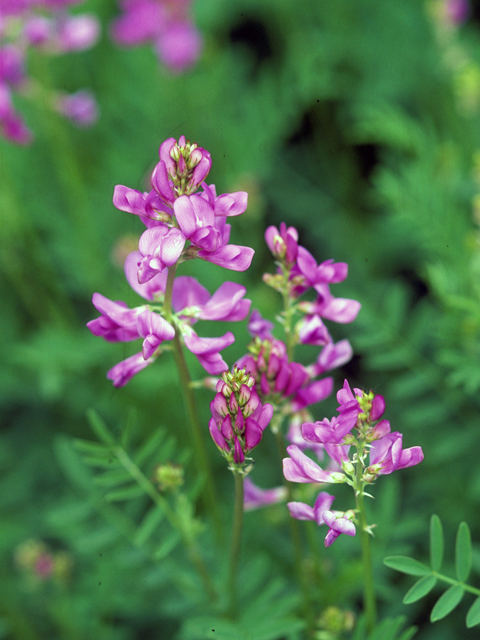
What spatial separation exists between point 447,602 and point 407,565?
3.8 inches

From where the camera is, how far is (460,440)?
7.16 ft

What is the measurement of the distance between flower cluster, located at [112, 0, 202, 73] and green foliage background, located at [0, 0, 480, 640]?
254 mm

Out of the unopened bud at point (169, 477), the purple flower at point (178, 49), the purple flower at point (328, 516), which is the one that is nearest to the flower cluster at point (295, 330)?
the purple flower at point (328, 516)

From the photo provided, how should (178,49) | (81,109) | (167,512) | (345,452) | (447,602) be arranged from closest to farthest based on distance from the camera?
(345,452)
(447,602)
(167,512)
(81,109)
(178,49)

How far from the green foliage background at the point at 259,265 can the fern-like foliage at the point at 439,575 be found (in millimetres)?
318

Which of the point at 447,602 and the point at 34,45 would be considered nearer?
the point at 447,602

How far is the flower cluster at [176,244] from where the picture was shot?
111 centimetres

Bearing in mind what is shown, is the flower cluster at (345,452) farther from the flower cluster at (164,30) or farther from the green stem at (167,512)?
the flower cluster at (164,30)

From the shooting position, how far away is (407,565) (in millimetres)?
1276

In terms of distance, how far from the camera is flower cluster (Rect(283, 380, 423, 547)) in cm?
104

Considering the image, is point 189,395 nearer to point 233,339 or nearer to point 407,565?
point 233,339

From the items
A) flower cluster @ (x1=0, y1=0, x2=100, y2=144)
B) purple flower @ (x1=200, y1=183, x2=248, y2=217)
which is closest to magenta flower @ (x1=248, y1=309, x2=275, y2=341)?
purple flower @ (x1=200, y1=183, x2=248, y2=217)

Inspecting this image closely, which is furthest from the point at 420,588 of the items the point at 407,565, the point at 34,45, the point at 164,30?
the point at 164,30

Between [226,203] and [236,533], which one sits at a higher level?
[226,203]
